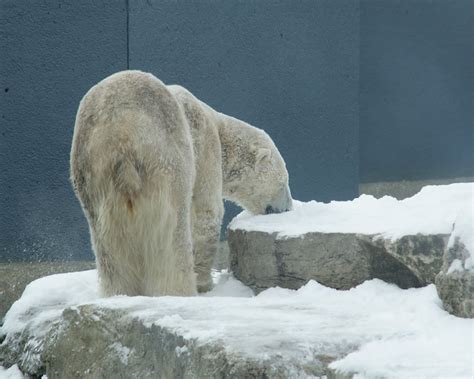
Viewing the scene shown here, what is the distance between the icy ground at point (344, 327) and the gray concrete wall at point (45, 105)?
2686mm

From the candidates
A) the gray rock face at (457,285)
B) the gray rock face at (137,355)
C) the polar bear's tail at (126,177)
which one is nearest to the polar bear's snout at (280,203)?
the polar bear's tail at (126,177)

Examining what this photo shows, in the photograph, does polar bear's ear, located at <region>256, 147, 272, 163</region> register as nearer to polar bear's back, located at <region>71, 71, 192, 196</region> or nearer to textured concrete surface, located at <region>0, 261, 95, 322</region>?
polar bear's back, located at <region>71, 71, 192, 196</region>

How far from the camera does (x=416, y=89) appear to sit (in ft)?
25.2

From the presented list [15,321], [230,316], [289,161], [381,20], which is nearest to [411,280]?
[230,316]

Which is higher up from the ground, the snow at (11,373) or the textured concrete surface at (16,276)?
the snow at (11,373)

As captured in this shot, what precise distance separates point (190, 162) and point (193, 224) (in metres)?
0.59

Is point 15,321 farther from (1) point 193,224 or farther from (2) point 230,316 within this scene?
(2) point 230,316

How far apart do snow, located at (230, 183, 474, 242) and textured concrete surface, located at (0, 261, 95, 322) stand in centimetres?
151

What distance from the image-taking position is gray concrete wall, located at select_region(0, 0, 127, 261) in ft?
17.5

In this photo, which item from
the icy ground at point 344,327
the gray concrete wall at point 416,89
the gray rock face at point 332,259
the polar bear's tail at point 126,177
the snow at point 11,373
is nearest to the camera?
the icy ground at point 344,327

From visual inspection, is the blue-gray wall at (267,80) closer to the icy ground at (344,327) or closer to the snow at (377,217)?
the snow at (377,217)

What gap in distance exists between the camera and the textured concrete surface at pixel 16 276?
5285 mm

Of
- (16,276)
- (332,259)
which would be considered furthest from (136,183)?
(16,276)

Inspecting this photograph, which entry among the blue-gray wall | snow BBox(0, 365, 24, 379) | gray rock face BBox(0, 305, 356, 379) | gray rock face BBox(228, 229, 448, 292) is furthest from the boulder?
the blue-gray wall
